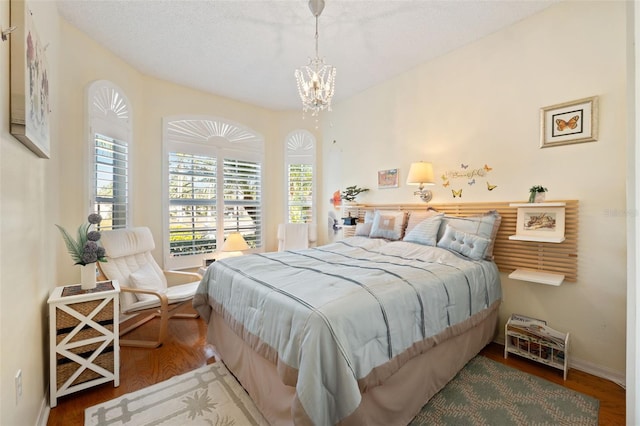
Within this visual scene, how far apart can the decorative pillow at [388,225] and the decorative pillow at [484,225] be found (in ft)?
1.77

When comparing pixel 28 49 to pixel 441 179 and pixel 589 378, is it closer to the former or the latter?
pixel 441 179

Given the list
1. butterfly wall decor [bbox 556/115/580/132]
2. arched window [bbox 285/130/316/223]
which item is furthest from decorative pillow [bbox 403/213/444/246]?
arched window [bbox 285/130/316/223]

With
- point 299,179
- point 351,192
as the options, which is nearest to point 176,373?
point 351,192

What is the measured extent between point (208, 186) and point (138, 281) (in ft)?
6.27

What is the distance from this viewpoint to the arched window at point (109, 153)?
9.60ft

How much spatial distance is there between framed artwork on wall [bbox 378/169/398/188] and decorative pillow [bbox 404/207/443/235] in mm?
618

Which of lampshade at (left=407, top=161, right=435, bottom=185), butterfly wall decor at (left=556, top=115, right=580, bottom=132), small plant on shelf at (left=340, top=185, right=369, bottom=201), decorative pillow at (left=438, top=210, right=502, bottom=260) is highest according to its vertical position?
butterfly wall decor at (left=556, top=115, right=580, bottom=132)

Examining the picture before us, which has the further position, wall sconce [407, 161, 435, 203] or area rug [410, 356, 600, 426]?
wall sconce [407, 161, 435, 203]

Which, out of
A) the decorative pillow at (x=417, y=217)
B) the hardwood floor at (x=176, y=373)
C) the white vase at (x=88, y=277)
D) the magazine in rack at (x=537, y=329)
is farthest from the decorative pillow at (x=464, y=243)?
the white vase at (x=88, y=277)

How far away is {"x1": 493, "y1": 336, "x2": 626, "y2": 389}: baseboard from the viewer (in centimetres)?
205

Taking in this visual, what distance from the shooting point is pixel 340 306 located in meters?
1.37

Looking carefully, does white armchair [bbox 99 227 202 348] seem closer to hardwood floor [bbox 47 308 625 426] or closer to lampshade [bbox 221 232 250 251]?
hardwood floor [bbox 47 308 625 426]

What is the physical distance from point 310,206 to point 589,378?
3884 millimetres

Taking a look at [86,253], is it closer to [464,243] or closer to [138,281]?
[138,281]
